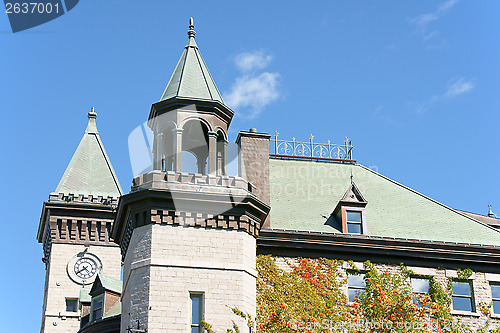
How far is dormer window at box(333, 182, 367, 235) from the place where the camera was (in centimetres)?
3578

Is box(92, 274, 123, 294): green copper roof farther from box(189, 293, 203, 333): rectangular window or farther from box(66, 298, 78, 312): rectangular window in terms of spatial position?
box(189, 293, 203, 333): rectangular window

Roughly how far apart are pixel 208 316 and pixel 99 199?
18.5 metres

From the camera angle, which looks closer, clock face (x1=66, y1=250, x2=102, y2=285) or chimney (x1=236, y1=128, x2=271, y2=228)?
chimney (x1=236, y1=128, x2=271, y2=228)

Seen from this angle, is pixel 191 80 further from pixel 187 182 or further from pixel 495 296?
pixel 495 296

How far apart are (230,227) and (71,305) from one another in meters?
16.6

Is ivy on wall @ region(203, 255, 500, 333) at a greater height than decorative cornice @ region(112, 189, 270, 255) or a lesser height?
lesser

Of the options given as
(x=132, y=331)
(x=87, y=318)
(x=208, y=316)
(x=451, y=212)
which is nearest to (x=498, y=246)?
(x=451, y=212)

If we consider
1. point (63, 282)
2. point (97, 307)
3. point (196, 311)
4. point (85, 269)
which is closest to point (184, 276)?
point (196, 311)

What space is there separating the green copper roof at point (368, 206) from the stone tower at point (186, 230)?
3.68 meters

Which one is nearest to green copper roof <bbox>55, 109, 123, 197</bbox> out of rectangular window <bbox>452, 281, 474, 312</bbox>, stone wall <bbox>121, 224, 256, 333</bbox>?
stone wall <bbox>121, 224, 256, 333</bbox>

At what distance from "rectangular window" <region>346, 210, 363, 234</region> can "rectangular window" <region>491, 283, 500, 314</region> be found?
5.84 meters

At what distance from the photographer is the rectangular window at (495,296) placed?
3534cm

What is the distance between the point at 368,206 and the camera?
123 ft

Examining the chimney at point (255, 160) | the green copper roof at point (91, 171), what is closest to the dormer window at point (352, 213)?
the chimney at point (255, 160)
